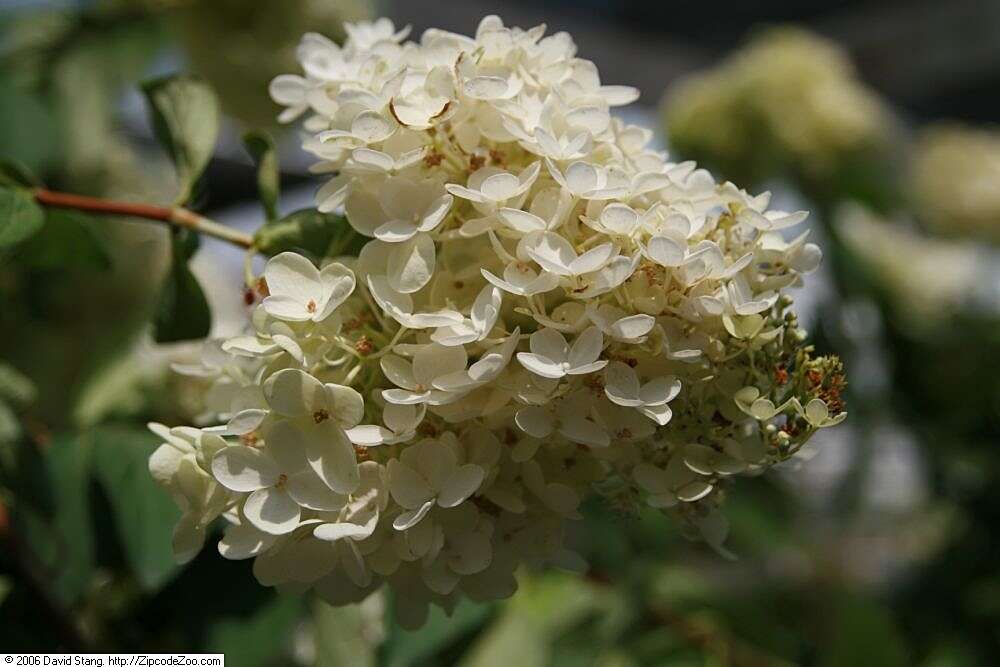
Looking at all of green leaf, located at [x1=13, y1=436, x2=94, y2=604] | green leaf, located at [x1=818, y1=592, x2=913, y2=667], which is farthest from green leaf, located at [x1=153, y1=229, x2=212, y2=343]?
green leaf, located at [x1=818, y1=592, x2=913, y2=667]

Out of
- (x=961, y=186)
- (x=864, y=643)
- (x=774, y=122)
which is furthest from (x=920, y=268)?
(x=864, y=643)

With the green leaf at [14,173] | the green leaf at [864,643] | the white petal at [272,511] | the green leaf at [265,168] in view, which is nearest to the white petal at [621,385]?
the white petal at [272,511]

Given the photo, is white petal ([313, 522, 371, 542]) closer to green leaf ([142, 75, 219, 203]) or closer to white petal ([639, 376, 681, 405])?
white petal ([639, 376, 681, 405])

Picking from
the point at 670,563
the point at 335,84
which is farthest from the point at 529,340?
the point at 670,563

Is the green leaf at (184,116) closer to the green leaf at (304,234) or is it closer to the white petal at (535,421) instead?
the green leaf at (304,234)

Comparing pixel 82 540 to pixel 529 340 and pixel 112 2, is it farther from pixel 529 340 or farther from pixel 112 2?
pixel 112 2

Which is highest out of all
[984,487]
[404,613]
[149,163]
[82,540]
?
[404,613]

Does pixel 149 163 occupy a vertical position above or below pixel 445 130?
below
